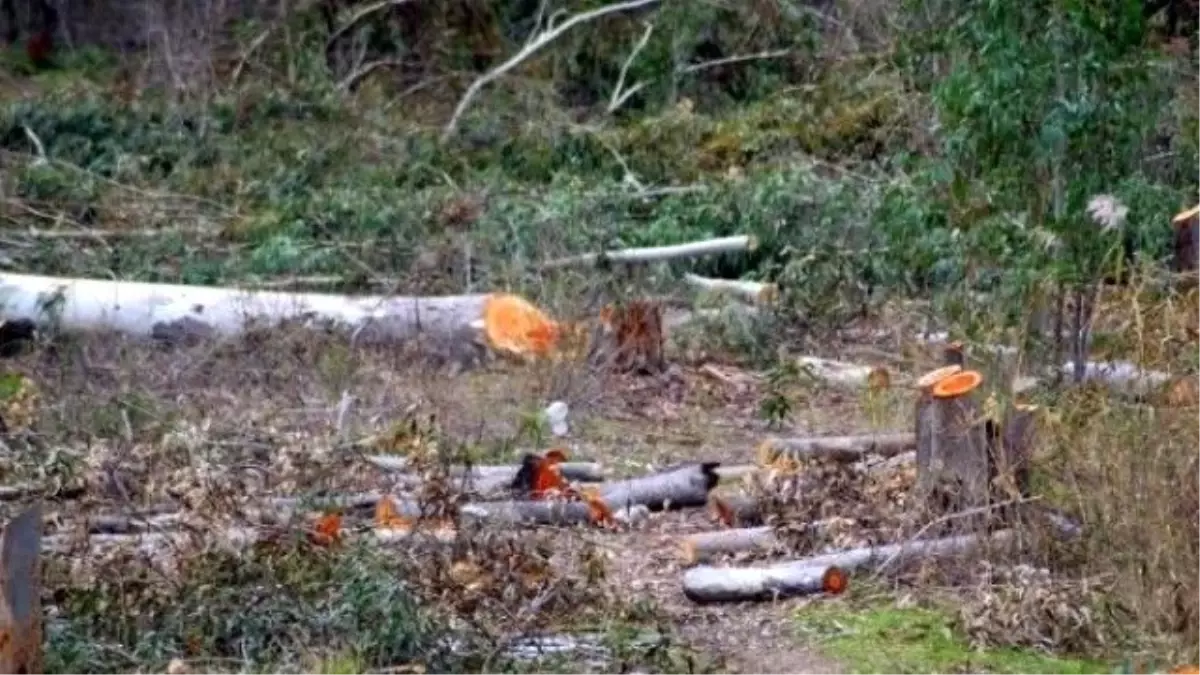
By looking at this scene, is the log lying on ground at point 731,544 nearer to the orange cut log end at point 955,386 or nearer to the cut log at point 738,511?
the cut log at point 738,511

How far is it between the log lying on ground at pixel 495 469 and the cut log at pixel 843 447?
726 mm

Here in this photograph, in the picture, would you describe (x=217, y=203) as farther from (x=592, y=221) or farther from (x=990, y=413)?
(x=990, y=413)

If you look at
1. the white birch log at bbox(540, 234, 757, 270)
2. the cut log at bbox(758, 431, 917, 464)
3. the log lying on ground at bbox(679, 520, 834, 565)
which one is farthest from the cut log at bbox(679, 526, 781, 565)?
the white birch log at bbox(540, 234, 757, 270)

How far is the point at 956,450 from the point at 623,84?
1148 cm

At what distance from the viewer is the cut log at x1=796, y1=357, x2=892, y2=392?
11.1 meters

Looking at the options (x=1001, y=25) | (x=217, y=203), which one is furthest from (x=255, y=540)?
(x=217, y=203)

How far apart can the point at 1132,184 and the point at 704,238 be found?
4986 mm

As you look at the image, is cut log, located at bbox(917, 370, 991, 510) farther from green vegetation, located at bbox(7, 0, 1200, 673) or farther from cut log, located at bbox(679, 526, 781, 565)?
cut log, located at bbox(679, 526, 781, 565)

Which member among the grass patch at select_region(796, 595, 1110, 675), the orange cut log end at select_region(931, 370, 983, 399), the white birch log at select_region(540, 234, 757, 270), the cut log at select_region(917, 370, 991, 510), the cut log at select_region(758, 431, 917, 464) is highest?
the orange cut log end at select_region(931, 370, 983, 399)

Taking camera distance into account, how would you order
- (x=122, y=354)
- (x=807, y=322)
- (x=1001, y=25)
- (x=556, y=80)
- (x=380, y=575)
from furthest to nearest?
(x=556, y=80) < (x=807, y=322) < (x=122, y=354) < (x=1001, y=25) < (x=380, y=575)

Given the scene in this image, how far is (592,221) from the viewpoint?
46.8 feet

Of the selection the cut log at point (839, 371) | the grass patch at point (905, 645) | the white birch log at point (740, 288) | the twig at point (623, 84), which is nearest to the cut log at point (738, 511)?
the grass patch at point (905, 645)

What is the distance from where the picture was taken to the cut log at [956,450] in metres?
7.26

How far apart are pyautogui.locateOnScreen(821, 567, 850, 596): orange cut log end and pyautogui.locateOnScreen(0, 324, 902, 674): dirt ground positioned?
0.14 m
